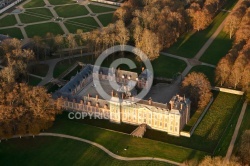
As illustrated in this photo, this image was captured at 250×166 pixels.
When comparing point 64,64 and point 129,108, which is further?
point 64,64

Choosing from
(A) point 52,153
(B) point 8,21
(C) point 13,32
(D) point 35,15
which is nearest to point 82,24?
(D) point 35,15

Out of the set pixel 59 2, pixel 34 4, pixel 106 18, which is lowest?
pixel 106 18

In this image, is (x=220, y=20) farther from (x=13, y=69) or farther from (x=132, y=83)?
(x=13, y=69)

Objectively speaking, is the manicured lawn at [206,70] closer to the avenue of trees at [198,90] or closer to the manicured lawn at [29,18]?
the avenue of trees at [198,90]

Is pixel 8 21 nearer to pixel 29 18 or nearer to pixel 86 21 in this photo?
pixel 29 18

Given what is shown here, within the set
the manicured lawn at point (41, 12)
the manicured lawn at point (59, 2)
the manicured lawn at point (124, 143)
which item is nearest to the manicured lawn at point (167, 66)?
the manicured lawn at point (124, 143)

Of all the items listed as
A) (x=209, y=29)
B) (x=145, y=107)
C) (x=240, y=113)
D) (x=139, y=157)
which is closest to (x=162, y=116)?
(x=145, y=107)

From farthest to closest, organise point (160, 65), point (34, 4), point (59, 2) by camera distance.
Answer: point (59, 2)
point (34, 4)
point (160, 65)
